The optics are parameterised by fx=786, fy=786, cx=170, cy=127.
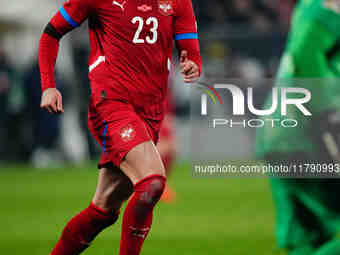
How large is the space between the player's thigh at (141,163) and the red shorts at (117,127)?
0.11ft

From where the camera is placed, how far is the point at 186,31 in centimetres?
510

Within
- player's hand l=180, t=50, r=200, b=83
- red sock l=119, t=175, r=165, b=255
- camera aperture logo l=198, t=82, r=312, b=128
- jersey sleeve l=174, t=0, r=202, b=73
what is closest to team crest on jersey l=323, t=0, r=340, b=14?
camera aperture logo l=198, t=82, r=312, b=128

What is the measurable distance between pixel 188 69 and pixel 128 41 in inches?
16.2

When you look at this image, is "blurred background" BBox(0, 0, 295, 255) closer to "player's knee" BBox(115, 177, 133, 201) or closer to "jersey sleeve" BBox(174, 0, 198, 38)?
"player's knee" BBox(115, 177, 133, 201)

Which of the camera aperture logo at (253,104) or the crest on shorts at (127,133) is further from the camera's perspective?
the camera aperture logo at (253,104)

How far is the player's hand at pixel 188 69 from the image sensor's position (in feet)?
16.1

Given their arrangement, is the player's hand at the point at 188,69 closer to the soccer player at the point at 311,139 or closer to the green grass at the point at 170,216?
the soccer player at the point at 311,139

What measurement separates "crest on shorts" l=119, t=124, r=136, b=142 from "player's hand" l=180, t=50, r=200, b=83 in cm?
51

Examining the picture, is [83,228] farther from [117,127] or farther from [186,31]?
[186,31]

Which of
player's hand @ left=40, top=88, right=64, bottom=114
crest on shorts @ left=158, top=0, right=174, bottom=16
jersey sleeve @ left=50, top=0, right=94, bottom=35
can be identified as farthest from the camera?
crest on shorts @ left=158, top=0, right=174, bottom=16

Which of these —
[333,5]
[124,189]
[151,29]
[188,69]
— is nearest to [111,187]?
[124,189]

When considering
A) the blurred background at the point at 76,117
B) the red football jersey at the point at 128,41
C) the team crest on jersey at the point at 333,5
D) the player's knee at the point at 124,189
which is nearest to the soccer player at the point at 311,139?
the team crest on jersey at the point at 333,5

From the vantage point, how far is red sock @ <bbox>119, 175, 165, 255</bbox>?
4527 millimetres

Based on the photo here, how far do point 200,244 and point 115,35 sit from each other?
3340 mm
